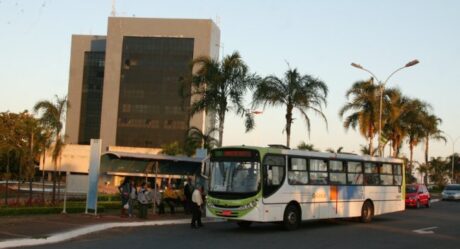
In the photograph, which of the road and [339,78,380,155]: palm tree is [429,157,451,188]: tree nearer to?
[339,78,380,155]: palm tree

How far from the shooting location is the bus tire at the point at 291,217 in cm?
1992

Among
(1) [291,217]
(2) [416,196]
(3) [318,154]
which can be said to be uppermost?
(3) [318,154]

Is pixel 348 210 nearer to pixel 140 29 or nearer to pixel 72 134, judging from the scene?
pixel 140 29

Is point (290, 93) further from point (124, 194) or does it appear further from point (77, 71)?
point (77, 71)

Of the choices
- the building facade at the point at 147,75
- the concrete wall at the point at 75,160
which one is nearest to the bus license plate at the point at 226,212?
the concrete wall at the point at 75,160

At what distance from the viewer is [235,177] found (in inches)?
763

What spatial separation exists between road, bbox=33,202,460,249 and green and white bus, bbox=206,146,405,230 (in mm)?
639

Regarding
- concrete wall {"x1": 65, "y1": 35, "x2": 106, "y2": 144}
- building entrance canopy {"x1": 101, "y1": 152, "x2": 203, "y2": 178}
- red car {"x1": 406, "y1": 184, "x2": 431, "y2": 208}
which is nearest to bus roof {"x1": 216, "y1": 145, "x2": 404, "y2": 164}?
building entrance canopy {"x1": 101, "y1": 152, "x2": 203, "y2": 178}

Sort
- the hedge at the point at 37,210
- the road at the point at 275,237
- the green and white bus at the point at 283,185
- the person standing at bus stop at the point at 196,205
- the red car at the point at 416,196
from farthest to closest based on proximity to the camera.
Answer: the red car at the point at 416,196
the hedge at the point at 37,210
the person standing at bus stop at the point at 196,205
the green and white bus at the point at 283,185
the road at the point at 275,237

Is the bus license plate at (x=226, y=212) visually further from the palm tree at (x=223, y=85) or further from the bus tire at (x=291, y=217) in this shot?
Result: the palm tree at (x=223, y=85)

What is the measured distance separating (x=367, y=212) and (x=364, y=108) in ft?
76.7

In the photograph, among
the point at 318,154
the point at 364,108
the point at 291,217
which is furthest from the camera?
the point at 364,108

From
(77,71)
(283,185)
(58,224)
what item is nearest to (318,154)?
(283,185)

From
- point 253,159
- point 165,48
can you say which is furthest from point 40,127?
point 165,48
